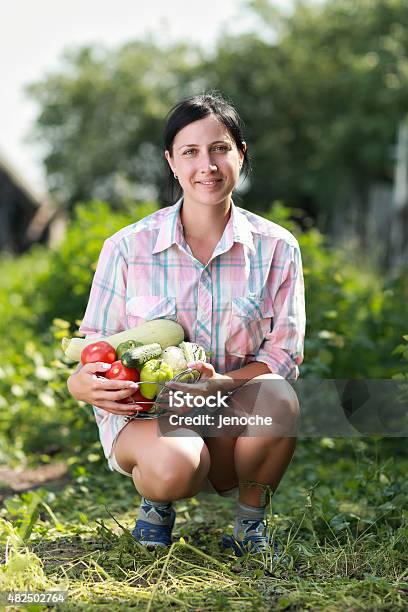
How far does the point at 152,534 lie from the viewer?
3.01m

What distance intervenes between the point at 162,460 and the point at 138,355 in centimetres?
34

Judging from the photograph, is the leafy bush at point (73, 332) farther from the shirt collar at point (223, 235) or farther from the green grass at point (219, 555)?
the shirt collar at point (223, 235)

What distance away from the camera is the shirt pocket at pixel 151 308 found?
10.0ft

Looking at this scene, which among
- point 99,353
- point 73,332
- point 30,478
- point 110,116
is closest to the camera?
point 99,353

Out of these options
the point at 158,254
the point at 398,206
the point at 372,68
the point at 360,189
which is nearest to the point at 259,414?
the point at 158,254

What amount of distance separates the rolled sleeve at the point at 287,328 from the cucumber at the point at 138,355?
444mm

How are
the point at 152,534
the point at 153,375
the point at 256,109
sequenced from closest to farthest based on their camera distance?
the point at 153,375 < the point at 152,534 < the point at 256,109

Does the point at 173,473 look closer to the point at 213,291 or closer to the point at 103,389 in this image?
the point at 103,389

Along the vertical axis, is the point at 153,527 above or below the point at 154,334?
below

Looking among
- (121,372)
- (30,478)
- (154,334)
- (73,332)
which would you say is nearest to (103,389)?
(121,372)

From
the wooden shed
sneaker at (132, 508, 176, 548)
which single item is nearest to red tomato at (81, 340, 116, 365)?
sneaker at (132, 508, 176, 548)

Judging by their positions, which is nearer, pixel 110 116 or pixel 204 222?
pixel 204 222

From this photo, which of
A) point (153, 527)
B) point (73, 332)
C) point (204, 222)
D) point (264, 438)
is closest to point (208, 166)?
point (204, 222)

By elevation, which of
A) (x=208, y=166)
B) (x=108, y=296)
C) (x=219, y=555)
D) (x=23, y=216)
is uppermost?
(x=208, y=166)
